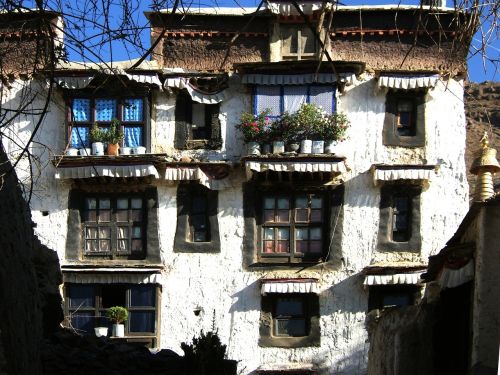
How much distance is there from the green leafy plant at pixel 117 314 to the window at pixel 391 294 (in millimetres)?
6481

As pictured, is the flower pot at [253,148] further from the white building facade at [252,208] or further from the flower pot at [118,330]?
the flower pot at [118,330]

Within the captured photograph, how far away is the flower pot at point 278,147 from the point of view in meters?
27.8

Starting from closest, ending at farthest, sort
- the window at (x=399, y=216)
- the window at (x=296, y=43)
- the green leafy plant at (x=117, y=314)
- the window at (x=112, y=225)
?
the green leafy plant at (x=117, y=314), the window at (x=399, y=216), the window at (x=112, y=225), the window at (x=296, y=43)

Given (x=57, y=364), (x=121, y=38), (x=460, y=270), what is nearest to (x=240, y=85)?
(x=57, y=364)

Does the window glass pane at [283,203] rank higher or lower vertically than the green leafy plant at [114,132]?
lower

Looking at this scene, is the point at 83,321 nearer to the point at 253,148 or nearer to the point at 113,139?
the point at 113,139

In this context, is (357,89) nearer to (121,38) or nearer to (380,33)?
(380,33)

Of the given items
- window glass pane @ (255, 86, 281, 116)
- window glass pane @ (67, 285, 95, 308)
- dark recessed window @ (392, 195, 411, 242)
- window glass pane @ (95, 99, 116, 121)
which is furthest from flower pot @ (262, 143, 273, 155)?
window glass pane @ (67, 285, 95, 308)

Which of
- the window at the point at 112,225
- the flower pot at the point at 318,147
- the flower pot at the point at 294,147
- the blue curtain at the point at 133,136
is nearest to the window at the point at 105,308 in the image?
the window at the point at 112,225

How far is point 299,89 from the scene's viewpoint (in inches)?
1120

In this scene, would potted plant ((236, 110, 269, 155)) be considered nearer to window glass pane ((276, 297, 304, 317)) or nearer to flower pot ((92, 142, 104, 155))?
flower pot ((92, 142, 104, 155))

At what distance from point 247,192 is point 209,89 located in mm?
3093

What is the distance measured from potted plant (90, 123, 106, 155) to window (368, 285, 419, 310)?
812 centimetres

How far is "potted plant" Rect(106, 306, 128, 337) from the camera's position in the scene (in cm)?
2708
